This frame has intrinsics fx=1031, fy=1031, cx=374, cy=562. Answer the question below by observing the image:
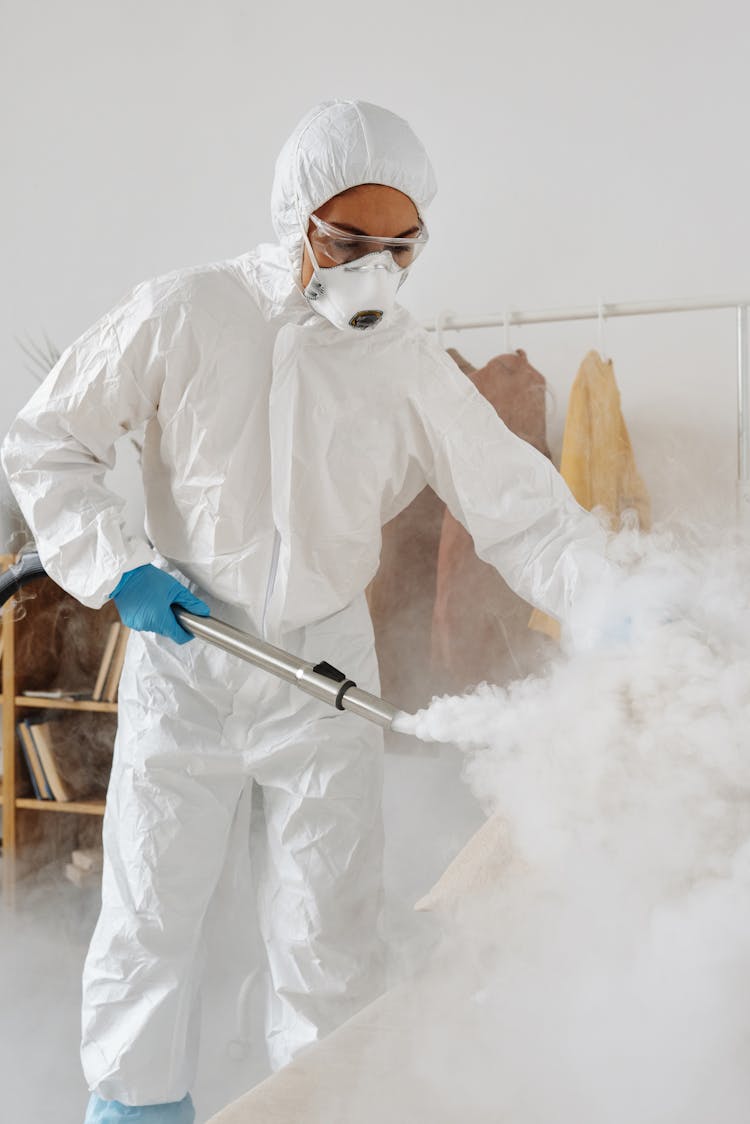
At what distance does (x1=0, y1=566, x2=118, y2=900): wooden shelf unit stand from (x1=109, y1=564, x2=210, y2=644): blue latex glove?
1303mm

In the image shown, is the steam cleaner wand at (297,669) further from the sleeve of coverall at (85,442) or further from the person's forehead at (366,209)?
the person's forehead at (366,209)

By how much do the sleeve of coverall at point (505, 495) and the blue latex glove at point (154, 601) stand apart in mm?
391

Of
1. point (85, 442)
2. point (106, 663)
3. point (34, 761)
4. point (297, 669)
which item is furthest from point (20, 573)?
point (34, 761)

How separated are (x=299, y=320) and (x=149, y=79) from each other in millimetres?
1742

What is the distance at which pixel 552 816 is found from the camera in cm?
94

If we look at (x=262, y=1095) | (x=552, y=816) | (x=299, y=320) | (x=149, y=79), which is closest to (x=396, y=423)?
(x=299, y=320)

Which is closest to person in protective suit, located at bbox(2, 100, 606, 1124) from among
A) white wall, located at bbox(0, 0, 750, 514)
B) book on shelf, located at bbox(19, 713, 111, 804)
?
white wall, located at bbox(0, 0, 750, 514)

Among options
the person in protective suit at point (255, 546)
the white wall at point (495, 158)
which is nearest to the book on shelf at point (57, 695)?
the white wall at point (495, 158)

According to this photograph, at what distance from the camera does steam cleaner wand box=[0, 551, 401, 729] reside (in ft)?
3.77

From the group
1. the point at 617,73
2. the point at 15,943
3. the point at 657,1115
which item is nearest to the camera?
the point at 657,1115

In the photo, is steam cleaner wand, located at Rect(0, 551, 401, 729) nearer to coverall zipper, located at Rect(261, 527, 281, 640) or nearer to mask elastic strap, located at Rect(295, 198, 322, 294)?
coverall zipper, located at Rect(261, 527, 281, 640)

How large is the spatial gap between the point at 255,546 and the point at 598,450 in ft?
2.64

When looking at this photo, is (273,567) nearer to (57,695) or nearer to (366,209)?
(366,209)

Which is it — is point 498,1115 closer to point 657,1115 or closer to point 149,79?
point 657,1115
